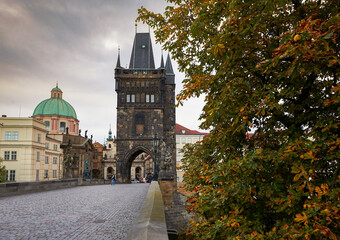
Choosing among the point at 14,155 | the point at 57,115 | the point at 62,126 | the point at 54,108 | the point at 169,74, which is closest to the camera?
the point at 14,155

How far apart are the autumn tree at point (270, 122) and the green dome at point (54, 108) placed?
241 feet

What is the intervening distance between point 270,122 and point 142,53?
152 ft

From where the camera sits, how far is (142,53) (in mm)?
49000

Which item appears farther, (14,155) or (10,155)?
(14,155)

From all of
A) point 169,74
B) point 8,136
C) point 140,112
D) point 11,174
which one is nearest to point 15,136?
point 8,136

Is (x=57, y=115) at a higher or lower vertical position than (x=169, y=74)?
lower

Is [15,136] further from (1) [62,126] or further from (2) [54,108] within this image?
(2) [54,108]

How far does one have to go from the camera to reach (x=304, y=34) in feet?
9.14

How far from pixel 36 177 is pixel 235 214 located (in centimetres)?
4376

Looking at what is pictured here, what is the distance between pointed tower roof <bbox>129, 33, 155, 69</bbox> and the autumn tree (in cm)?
4299

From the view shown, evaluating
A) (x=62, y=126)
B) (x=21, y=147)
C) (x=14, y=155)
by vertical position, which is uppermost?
(x=62, y=126)

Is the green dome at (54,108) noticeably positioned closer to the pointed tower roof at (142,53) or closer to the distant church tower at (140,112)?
the pointed tower roof at (142,53)

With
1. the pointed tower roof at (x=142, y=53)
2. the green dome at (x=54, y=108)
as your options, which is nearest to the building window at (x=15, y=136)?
the pointed tower roof at (x=142, y=53)

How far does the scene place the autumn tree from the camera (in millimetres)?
3107
